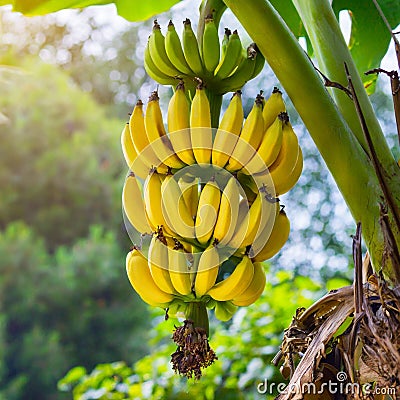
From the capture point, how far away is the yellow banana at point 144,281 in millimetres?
503

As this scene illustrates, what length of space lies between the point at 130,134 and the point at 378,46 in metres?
0.40

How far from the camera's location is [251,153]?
0.50 m

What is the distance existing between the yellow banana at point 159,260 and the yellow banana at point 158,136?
Answer: 7 centimetres

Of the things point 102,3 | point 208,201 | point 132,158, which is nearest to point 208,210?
point 208,201

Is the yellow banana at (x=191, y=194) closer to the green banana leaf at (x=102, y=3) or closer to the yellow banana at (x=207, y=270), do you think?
the yellow banana at (x=207, y=270)

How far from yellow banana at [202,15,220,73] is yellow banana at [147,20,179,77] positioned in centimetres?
4

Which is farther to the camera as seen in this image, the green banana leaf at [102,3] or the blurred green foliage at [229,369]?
the blurred green foliage at [229,369]

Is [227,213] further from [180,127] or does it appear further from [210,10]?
[210,10]

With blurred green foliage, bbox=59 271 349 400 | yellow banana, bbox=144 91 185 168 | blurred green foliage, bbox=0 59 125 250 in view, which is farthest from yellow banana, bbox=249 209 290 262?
blurred green foliage, bbox=0 59 125 250

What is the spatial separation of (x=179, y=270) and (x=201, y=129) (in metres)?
0.12

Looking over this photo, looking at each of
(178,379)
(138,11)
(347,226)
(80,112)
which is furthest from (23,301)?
(138,11)

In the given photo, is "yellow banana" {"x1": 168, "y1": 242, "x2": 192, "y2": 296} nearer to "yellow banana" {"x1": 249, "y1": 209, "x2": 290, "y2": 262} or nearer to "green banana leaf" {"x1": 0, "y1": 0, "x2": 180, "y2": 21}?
"yellow banana" {"x1": 249, "y1": 209, "x2": 290, "y2": 262}

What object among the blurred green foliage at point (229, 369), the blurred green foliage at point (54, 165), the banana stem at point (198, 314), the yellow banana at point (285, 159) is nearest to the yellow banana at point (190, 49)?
the yellow banana at point (285, 159)

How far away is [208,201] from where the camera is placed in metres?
0.49
